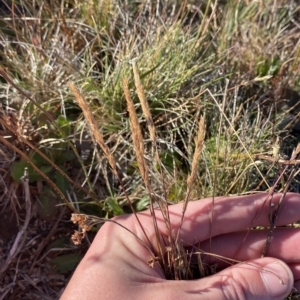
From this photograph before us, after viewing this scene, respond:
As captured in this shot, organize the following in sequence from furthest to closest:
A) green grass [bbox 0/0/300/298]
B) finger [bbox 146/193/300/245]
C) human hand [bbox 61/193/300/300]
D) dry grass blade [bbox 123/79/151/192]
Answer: green grass [bbox 0/0/300/298] → finger [bbox 146/193/300/245] → human hand [bbox 61/193/300/300] → dry grass blade [bbox 123/79/151/192]

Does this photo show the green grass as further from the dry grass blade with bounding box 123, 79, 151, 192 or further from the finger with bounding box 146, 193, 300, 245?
the dry grass blade with bounding box 123, 79, 151, 192

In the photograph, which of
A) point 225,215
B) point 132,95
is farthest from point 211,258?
point 132,95

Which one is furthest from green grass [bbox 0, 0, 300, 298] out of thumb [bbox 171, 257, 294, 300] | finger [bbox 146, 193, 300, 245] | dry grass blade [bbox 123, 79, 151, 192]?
dry grass blade [bbox 123, 79, 151, 192]

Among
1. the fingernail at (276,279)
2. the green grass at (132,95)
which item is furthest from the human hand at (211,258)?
the green grass at (132,95)

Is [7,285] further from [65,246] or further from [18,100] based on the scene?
[18,100]

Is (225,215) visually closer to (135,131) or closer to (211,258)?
(211,258)

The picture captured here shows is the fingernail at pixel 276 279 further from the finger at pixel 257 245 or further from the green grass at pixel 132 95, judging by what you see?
the green grass at pixel 132 95

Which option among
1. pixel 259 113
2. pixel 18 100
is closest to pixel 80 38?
pixel 18 100
